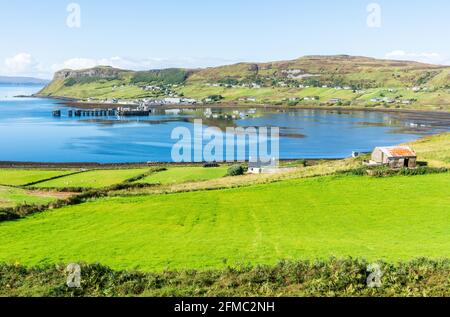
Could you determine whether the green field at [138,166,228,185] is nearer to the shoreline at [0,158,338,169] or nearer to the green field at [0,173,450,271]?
the green field at [0,173,450,271]

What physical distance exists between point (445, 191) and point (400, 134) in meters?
114

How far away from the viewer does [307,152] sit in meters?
120

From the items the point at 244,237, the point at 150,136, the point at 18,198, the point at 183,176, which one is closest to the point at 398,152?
the point at 183,176

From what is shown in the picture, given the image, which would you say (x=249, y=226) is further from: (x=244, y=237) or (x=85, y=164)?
(x=85, y=164)

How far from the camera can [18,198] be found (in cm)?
4659

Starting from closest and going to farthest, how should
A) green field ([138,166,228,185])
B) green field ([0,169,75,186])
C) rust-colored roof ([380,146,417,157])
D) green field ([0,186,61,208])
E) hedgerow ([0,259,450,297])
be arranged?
hedgerow ([0,259,450,297]) → green field ([0,186,61,208]) → rust-colored roof ([380,146,417,157]) → green field ([138,166,228,185]) → green field ([0,169,75,186])

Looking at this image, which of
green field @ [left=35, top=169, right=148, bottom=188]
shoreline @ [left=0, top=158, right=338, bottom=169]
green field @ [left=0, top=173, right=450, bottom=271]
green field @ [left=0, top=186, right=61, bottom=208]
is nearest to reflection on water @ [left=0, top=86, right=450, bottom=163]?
shoreline @ [left=0, top=158, right=338, bottom=169]

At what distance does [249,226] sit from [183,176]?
3499 cm

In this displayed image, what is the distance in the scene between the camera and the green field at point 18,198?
143 feet

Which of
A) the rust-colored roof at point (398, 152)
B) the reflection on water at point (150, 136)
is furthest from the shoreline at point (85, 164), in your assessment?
the rust-colored roof at point (398, 152)

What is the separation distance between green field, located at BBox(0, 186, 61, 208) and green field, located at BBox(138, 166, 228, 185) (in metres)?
17.1

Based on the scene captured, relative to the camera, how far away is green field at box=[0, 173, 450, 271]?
87.5 ft
